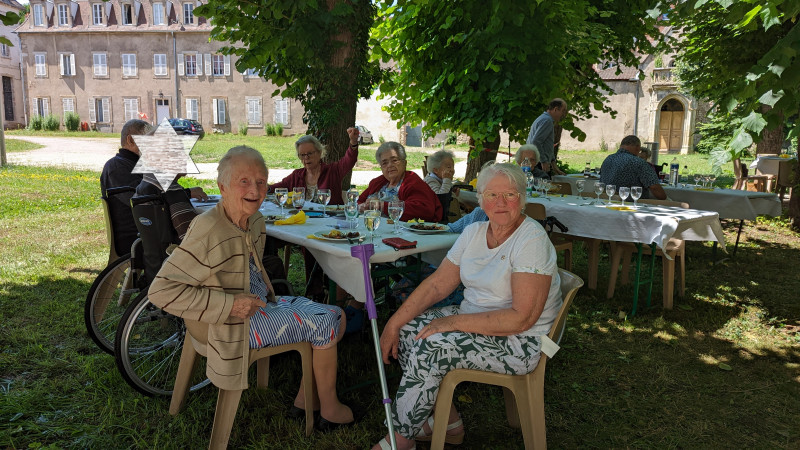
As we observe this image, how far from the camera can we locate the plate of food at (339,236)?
3.15m

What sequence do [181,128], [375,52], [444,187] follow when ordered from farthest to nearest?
[181,128] < [375,52] < [444,187]

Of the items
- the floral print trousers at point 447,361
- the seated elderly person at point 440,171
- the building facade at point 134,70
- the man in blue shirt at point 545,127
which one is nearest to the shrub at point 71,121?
the building facade at point 134,70

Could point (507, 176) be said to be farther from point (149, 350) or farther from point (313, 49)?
point (313, 49)

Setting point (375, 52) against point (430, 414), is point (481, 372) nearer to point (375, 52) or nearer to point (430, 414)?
point (430, 414)

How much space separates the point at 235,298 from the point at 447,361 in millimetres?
973

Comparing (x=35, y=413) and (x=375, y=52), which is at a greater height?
(x=375, y=52)

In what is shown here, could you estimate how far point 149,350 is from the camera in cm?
356

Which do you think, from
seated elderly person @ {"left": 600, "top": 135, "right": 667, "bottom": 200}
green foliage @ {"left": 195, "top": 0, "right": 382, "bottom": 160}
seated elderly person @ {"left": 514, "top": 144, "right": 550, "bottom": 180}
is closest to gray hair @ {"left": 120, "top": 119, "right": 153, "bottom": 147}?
green foliage @ {"left": 195, "top": 0, "right": 382, "bottom": 160}

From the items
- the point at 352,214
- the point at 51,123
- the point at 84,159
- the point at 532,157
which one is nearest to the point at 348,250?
the point at 352,214

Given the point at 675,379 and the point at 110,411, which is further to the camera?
the point at 675,379

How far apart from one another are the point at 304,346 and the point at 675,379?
8.08 feet

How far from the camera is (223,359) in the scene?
95.4 inches

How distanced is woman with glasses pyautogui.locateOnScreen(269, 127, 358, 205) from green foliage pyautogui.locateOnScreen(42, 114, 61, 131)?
32748mm

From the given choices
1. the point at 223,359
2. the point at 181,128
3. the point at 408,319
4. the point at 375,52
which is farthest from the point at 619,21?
the point at 181,128
